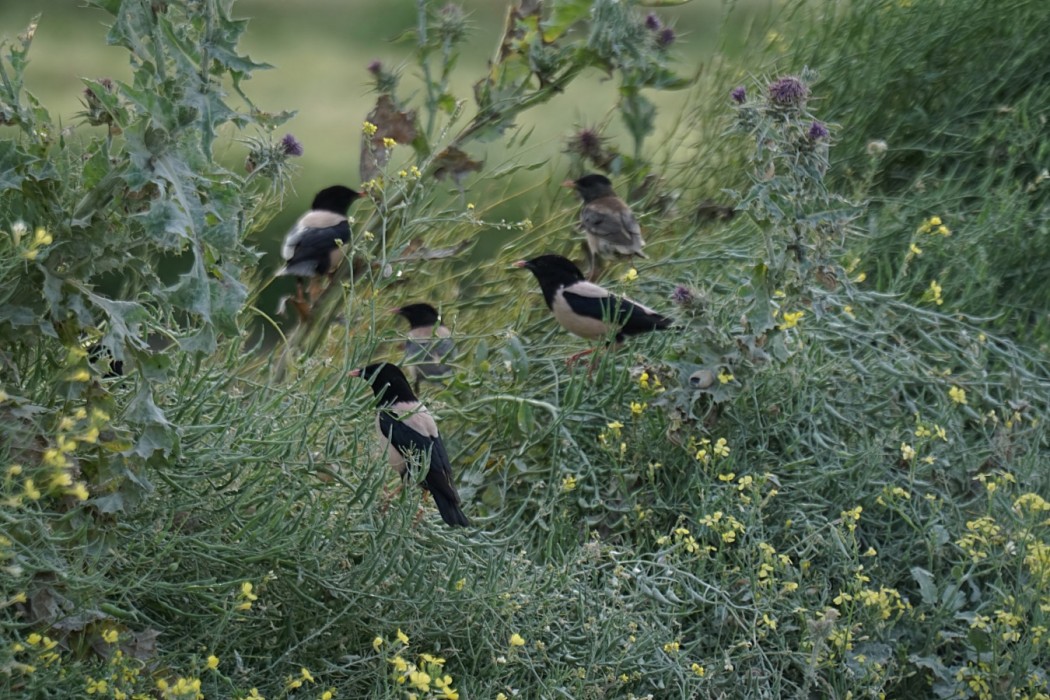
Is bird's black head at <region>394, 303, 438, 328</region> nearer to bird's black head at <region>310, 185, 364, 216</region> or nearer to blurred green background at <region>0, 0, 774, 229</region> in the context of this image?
bird's black head at <region>310, 185, 364, 216</region>

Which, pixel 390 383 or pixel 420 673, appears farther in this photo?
pixel 390 383

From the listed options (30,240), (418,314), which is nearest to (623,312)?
(418,314)

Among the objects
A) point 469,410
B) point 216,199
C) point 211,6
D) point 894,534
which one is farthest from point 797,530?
point 211,6

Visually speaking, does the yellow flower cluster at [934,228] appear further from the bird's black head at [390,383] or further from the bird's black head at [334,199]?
the bird's black head at [334,199]

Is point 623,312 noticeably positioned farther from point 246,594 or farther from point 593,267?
point 246,594

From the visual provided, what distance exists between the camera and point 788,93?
2443 mm

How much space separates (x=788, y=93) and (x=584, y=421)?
0.76m

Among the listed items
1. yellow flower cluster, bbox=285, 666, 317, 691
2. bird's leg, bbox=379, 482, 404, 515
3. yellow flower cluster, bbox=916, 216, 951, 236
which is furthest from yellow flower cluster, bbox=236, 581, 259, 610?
yellow flower cluster, bbox=916, 216, 951, 236

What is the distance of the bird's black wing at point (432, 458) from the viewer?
225 centimetres

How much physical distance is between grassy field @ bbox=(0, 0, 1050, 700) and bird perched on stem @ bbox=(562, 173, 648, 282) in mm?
71

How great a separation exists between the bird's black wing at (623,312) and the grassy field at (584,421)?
2.2 inches

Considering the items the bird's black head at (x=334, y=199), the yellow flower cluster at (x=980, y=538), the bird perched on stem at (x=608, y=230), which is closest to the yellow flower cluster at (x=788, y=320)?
the yellow flower cluster at (x=980, y=538)

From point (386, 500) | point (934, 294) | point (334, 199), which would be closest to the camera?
point (386, 500)

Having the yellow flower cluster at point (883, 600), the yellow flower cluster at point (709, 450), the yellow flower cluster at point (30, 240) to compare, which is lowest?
the yellow flower cluster at point (883, 600)
